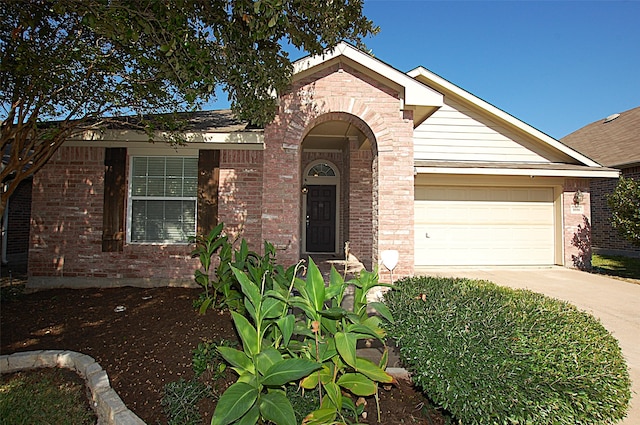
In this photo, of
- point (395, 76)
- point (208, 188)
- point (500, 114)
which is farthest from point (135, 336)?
point (500, 114)

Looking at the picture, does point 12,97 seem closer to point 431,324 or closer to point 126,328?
point 126,328

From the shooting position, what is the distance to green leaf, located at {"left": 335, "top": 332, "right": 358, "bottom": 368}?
2.18 meters

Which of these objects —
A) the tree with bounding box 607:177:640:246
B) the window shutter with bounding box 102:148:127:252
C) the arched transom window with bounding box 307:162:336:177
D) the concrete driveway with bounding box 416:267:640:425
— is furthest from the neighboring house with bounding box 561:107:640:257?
the window shutter with bounding box 102:148:127:252

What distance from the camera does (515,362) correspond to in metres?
2.03

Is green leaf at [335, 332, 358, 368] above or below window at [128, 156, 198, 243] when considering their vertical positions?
below

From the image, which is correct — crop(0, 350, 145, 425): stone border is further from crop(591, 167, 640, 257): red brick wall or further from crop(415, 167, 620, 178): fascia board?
crop(591, 167, 640, 257): red brick wall

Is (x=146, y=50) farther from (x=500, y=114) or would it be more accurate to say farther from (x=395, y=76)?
(x=500, y=114)

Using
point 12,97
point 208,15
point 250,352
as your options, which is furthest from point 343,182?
point 250,352

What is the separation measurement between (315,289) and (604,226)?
16.0 metres

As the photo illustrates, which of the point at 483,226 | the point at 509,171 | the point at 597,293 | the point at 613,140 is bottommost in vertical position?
the point at 597,293

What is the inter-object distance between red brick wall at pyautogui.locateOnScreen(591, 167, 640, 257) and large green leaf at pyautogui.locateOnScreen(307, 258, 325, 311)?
1497cm

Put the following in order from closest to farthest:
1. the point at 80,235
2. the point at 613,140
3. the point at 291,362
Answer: the point at 291,362 < the point at 80,235 < the point at 613,140

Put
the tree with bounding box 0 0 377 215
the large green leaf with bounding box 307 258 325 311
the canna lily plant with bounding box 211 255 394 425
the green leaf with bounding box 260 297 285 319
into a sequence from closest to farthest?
the canna lily plant with bounding box 211 255 394 425 → the green leaf with bounding box 260 297 285 319 → the large green leaf with bounding box 307 258 325 311 → the tree with bounding box 0 0 377 215

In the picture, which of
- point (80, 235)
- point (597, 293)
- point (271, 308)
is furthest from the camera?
point (597, 293)
